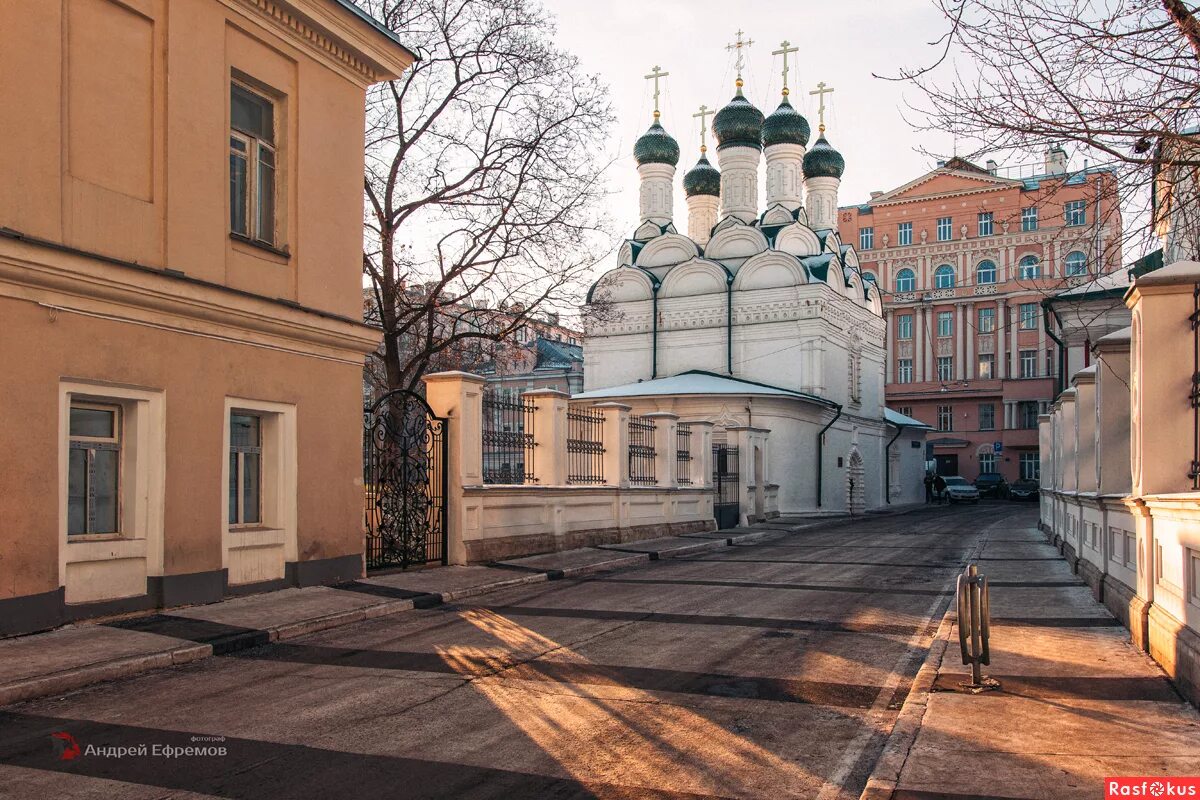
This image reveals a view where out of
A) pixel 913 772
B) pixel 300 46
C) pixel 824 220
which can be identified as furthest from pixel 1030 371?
pixel 913 772

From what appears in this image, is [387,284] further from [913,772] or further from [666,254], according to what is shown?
[666,254]

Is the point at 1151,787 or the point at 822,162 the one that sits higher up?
the point at 822,162

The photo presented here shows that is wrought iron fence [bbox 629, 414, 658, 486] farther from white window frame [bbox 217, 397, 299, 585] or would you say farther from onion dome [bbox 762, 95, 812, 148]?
onion dome [bbox 762, 95, 812, 148]

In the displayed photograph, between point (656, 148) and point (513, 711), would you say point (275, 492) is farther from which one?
point (656, 148)

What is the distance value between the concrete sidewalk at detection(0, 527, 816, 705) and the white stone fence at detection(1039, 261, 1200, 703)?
7.50 meters

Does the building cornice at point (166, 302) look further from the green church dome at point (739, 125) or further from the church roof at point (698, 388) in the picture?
the green church dome at point (739, 125)

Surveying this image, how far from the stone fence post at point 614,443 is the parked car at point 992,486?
42.4 metres

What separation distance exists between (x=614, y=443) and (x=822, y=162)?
3076cm

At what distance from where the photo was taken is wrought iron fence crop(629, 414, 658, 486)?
2266 cm

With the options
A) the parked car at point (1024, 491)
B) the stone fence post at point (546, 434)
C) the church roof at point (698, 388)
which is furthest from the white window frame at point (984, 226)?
the stone fence post at point (546, 434)

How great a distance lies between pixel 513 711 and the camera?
6.85 meters

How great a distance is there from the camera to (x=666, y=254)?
4422 centimetres

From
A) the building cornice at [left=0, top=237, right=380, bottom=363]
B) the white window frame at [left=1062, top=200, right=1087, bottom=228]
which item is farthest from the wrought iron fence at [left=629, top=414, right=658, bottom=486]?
the white window frame at [left=1062, top=200, right=1087, bottom=228]

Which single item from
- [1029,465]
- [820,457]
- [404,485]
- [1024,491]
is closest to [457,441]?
[404,485]
